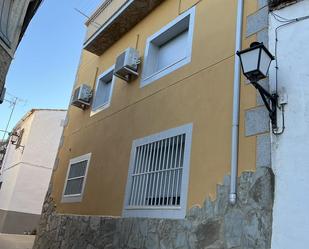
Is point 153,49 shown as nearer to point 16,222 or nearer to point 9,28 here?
point 9,28

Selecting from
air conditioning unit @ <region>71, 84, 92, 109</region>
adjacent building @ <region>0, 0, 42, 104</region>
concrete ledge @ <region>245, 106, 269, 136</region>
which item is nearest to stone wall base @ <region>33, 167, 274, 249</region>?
concrete ledge @ <region>245, 106, 269, 136</region>

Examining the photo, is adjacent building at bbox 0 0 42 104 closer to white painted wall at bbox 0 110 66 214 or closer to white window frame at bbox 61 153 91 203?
white window frame at bbox 61 153 91 203

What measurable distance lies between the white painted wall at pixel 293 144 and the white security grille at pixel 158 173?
180 cm

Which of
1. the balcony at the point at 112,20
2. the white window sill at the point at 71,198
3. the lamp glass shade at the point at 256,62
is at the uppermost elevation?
the balcony at the point at 112,20

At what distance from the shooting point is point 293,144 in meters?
3.72

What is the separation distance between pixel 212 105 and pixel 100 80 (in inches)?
193

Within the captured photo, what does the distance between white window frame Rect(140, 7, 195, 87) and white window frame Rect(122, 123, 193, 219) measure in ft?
4.09

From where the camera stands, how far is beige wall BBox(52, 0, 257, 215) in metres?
4.74

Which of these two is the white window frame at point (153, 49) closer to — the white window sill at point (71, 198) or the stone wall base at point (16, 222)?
the white window sill at point (71, 198)

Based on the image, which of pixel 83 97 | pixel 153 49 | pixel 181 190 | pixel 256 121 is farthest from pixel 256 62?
pixel 83 97

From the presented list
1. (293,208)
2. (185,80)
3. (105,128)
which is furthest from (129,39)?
(293,208)

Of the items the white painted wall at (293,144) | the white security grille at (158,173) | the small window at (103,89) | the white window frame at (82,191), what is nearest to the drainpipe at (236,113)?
the white painted wall at (293,144)

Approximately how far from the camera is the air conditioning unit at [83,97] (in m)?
9.32

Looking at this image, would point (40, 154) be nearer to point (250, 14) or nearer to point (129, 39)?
point (129, 39)
